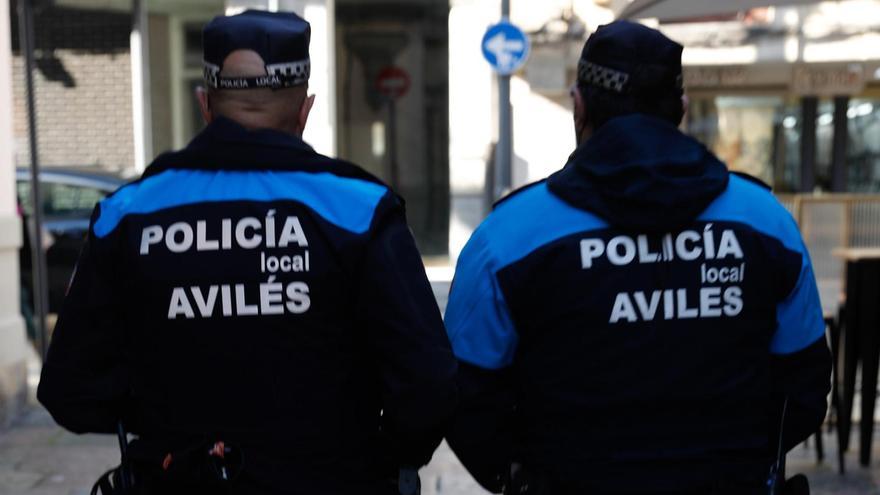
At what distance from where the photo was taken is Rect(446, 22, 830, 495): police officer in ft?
7.81

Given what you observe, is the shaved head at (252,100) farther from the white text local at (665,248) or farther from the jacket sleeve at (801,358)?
the jacket sleeve at (801,358)

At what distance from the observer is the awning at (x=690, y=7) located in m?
5.94

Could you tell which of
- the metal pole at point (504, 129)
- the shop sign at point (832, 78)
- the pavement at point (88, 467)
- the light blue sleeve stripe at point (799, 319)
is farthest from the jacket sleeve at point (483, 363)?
the shop sign at point (832, 78)

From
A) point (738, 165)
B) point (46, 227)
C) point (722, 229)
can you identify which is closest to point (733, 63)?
point (738, 165)

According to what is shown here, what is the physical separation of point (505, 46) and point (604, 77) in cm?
990

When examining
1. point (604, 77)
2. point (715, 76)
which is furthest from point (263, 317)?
point (715, 76)

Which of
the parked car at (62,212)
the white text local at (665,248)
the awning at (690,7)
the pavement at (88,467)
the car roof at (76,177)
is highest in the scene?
the awning at (690,7)

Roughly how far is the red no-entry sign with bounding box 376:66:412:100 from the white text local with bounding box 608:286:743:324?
45.3 feet

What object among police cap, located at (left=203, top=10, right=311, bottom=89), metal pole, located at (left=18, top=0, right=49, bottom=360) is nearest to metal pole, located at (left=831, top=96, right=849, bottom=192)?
metal pole, located at (left=18, top=0, right=49, bottom=360)

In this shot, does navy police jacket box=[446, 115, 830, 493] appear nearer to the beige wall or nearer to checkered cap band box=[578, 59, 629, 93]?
checkered cap band box=[578, 59, 629, 93]

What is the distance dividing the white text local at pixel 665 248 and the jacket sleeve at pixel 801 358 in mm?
172

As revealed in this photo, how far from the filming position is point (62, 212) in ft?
32.5

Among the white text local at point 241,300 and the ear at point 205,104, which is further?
the ear at point 205,104

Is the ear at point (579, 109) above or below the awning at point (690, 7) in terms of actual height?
below
